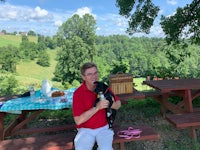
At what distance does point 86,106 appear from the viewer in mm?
2400

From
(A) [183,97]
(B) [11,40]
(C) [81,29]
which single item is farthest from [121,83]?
(B) [11,40]

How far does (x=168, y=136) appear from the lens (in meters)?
3.61

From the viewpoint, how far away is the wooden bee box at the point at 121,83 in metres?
3.23

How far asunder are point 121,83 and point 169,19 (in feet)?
9.13

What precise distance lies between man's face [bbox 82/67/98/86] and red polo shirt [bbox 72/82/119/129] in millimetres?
57

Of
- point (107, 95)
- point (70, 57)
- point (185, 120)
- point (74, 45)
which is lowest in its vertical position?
point (185, 120)

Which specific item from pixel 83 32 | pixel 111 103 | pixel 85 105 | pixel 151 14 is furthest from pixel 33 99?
pixel 83 32

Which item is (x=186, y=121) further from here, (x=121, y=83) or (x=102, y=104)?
(x=102, y=104)

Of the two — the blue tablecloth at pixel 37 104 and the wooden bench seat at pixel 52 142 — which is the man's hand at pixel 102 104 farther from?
the blue tablecloth at pixel 37 104

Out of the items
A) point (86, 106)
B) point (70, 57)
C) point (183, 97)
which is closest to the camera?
point (86, 106)

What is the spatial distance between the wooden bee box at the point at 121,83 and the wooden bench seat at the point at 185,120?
69 cm

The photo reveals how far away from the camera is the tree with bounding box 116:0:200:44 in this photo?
5.32 m

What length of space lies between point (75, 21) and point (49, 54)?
1717 centimetres

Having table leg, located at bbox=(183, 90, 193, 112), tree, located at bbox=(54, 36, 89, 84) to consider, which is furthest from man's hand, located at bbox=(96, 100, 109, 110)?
tree, located at bbox=(54, 36, 89, 84)
